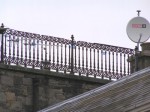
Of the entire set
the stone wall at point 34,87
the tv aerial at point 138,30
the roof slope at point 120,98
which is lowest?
the stone wall at point 34,87

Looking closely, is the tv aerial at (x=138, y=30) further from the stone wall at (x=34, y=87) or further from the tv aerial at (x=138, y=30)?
the stone wall at (x=34, y=87)

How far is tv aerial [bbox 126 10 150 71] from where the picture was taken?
109 ft

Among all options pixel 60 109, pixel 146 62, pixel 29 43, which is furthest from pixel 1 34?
pixel 60 109

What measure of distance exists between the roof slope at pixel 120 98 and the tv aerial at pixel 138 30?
8653 mm

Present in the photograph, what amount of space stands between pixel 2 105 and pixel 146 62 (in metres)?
4.39

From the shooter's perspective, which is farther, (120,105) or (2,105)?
(2,105)

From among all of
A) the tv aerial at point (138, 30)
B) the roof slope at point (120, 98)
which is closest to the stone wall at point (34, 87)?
the tv aerial at point (138, 30)

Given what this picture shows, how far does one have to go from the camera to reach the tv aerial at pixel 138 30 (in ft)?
109

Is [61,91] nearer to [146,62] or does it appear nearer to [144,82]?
[146,62]

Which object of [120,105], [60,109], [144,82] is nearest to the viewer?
[120,105]

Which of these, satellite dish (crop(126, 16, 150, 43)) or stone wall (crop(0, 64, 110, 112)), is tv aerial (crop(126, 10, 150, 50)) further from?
stone wall (crop(0, 64, 110, 112))

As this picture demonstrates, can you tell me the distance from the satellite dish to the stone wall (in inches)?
58.6

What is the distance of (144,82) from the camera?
71.3 feet

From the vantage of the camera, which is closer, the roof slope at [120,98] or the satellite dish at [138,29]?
the roof slope at [120,98]
